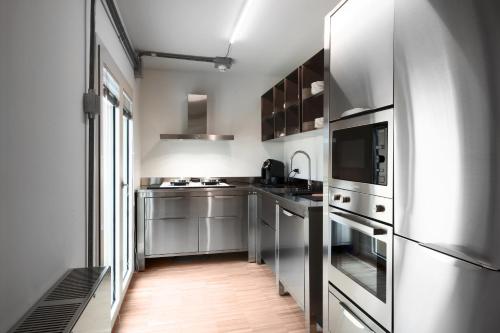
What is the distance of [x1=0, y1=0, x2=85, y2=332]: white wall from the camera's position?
0.77 meters

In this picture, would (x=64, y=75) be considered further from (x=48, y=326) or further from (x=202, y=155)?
(x=202, y=155)

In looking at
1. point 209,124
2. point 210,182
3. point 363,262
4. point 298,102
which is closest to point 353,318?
point 363,262

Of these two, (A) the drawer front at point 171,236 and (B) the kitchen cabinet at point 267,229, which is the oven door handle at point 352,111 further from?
(A) the drawer front at point 171,236

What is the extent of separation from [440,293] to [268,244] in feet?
7.03

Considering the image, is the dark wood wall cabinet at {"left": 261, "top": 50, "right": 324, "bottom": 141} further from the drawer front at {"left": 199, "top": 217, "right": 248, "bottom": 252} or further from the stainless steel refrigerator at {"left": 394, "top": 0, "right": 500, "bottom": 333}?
the stainless steel refrigerator at {"left": 394, "top": 0, "right": 500, "bottom": 333}

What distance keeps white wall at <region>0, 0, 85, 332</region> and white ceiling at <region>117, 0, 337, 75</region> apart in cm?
104

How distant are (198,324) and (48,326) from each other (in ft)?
5.11

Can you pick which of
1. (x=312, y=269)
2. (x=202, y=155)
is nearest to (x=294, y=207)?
(x=312, y=269)

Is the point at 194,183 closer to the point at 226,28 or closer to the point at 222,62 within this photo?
the point at 222,62

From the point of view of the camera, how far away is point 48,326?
29.6 inches

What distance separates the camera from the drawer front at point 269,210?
9.12 ft

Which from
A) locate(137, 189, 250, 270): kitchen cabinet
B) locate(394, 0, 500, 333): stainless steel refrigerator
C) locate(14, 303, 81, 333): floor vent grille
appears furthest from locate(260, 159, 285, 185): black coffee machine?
locate(14, 303, 81, 333): floor vent grille

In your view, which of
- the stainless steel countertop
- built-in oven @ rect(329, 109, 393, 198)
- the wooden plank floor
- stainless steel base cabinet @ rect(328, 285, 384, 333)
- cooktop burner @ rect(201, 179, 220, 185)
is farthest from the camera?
cooktop burner @ rect(201, 179, 220, 185)

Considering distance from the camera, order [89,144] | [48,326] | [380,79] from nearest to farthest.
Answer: [48,326]
[380,79]
[89,144]
